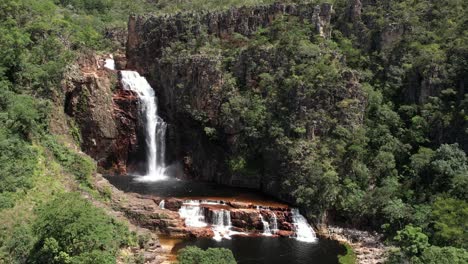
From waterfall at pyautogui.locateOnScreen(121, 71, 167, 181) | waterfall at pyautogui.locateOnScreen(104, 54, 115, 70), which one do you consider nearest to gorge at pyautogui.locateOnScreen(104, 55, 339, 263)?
waterfall at pyautogui.locateOnScreen(121, 71, 167, 181)

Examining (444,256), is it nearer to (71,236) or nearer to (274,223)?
(274,223)

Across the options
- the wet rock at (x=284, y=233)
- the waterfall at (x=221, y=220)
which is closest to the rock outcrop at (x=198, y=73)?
the wet rock at (x=284, y=233)

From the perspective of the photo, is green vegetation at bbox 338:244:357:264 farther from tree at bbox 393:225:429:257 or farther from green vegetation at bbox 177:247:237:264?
green vegetation at bbox 177:247:237:264

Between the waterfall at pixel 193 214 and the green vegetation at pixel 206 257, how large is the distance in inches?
451

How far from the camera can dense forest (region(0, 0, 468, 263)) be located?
85.6 feet

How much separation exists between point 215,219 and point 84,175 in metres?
9.70

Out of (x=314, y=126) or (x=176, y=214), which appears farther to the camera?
(x=314, y=126)

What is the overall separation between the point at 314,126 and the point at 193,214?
502 inches

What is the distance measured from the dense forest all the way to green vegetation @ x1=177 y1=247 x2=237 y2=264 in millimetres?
97

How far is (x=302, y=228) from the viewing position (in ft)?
113

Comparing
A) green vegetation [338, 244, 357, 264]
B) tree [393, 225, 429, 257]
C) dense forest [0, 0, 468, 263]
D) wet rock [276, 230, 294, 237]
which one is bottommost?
green vegetation [338, 244, 357, 264]

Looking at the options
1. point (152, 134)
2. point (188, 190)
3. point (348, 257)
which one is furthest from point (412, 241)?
point (152, 134)

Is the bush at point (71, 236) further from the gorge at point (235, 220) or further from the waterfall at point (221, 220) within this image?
the waterfall at point (221, 220)

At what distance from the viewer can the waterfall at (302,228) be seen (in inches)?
1313
